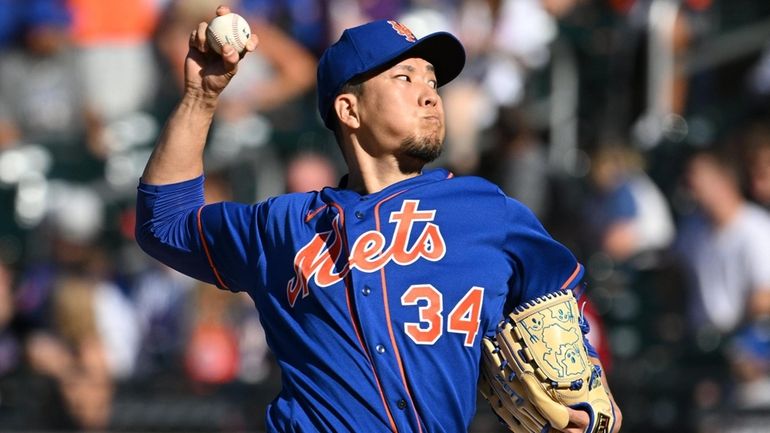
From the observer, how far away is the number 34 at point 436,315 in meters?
3.16

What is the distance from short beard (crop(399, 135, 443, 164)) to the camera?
3398mm

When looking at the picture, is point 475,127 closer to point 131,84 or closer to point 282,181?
point 282,181

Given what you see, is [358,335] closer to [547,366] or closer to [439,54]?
[547,366]

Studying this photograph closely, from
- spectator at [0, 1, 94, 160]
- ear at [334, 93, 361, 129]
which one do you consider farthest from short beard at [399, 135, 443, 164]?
spectator at [0, 1, 94, 160]

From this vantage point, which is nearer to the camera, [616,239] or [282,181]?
[616,239]

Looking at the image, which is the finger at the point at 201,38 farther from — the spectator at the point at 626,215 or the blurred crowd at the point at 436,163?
the spectator at the point at 626,215

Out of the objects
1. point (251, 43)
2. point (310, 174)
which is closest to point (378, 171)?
point (251, 43)

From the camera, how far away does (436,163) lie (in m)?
8.04

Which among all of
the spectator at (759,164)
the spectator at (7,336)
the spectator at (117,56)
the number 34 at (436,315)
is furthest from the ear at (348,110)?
the spectator at (117,56)

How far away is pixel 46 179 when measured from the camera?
9.24m

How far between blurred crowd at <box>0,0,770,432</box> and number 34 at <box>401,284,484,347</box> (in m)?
3.34

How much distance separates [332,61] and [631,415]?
3658 millimetres

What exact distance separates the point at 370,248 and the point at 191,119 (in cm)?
63

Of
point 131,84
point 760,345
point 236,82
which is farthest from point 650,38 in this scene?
point 131,84
